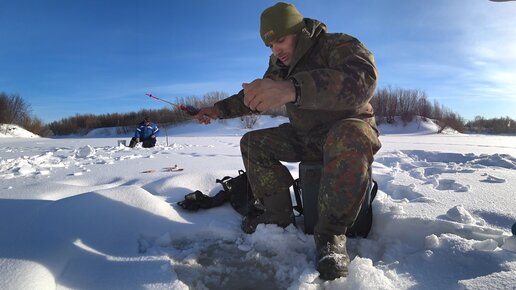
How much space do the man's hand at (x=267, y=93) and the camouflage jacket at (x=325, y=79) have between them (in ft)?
0.19

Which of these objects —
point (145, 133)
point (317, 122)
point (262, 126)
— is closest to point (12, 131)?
point (145, 133)

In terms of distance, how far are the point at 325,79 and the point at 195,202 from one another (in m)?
1.22

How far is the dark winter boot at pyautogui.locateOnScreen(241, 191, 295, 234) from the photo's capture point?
1667 mm

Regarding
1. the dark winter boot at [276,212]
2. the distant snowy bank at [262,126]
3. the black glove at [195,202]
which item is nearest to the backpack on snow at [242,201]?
the black glove at [195,202]

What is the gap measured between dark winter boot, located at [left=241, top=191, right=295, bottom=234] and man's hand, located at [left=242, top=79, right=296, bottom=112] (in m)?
0.74

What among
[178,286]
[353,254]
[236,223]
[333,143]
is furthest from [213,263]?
[333,143]

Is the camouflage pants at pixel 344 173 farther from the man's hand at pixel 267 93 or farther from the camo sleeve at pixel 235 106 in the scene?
the camo sleeve at pixel 235 106

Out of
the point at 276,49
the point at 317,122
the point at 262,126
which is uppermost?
the point at 276,49

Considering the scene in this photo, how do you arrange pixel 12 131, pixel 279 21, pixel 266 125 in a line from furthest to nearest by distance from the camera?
pixel 266 125 → pixel 12 131 → pixel 279 21

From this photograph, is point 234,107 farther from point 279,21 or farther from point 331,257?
point 331,257

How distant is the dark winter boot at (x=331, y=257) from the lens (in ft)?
3.71

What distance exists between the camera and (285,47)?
161 centimetres

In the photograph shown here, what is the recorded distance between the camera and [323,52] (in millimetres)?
1541

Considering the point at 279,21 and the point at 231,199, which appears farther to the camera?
the point at 231,199
